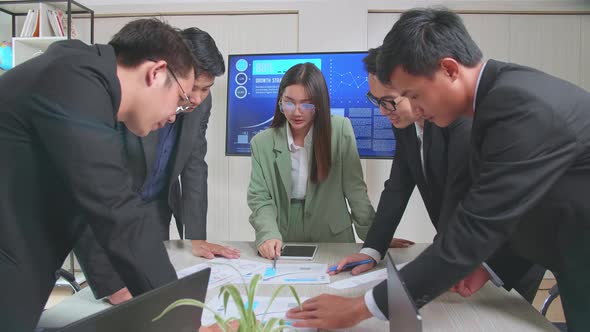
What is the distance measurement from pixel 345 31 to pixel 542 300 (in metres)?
2.55

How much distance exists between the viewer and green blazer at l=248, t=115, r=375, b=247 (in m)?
2.02

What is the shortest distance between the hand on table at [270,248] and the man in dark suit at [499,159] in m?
0.60

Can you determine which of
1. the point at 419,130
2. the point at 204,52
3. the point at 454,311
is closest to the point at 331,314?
the point at 454,311

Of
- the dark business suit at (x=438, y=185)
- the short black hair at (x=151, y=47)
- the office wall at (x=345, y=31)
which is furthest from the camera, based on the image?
Result: the office wall at (x=345, y=31)

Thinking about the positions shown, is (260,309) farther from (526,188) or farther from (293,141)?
(293,141)

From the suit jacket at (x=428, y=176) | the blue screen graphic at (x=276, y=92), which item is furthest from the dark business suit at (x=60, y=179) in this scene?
the blue screen graphic at (x=276, y=92)

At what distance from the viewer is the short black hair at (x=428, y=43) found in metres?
1.04

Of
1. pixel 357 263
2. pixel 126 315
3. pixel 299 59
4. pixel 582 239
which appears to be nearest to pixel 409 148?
pixel 357 263

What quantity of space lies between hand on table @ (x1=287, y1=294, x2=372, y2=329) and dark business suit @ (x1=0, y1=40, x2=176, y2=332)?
0.33m

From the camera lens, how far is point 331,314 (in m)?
1.05

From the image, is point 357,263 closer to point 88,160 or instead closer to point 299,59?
point 88,160

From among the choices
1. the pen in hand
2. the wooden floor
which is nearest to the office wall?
the wooden floor

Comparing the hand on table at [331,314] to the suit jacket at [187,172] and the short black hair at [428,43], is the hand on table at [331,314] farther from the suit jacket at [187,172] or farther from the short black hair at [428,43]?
the suit jacket at [187,172]

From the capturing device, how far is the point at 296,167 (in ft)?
6.89
